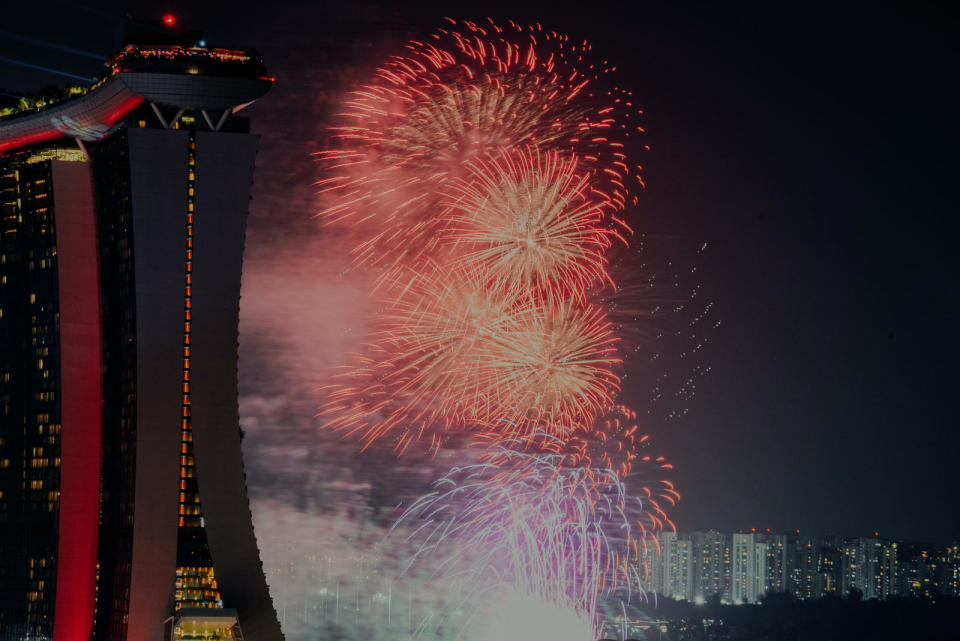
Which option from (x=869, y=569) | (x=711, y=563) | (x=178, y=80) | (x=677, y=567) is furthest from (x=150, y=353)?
(x=869, y=569)

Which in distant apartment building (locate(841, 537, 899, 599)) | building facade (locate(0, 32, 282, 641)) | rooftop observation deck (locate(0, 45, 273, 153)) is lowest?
distant apartment building (locate(841, 537, 899, 599))

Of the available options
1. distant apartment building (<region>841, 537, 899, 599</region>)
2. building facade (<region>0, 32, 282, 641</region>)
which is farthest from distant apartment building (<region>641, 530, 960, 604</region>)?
building facade (<region>0, 32, 282, 641</region>)

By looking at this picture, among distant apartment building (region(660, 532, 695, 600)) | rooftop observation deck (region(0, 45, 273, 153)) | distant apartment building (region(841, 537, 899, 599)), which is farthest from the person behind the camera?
distant apartment building (region(841, 537, 899, 599))

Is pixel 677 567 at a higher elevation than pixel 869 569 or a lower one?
higher

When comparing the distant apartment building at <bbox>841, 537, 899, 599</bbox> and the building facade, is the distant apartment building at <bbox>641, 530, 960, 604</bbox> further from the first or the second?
the building facade

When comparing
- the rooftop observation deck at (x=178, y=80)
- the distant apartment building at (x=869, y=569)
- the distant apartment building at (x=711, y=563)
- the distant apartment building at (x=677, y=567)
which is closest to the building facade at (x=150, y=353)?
the rooftop observation deck at (x=178, y=80)

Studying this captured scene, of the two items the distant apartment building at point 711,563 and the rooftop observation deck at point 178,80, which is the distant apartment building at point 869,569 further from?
the rooftop observation deck at point 178,80

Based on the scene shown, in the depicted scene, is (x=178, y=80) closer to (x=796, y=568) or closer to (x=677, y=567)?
(x=677, y=567)

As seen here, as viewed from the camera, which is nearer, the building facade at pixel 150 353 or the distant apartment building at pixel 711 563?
the building facade at pixel 150 353

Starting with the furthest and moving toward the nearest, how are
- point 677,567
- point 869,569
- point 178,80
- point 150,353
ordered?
point 869,569, point 677,567, point 178,80, point 150,353
